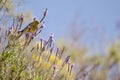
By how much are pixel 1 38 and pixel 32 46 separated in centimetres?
37

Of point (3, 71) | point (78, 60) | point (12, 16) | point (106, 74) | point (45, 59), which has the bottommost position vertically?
point (3, 71)

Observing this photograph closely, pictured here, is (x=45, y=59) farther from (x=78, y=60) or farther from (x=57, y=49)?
(x=78, y=60)

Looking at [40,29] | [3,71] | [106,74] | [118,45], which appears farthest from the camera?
[118,45]

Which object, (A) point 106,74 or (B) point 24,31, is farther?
(A) point 106,74

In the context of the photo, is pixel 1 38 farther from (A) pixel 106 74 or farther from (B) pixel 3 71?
(A) pixel 106 74

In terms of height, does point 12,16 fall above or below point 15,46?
above

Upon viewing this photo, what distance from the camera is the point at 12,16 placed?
424 centimetres

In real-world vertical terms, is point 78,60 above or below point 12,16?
above

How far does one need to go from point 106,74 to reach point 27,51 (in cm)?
1356

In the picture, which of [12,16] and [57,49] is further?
[12,16]

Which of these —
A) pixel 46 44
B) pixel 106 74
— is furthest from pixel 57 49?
pixel 106 74

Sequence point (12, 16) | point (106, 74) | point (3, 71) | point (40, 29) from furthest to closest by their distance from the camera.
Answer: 1. point (106, 74)
2. point (12, 16)
3. point (40, 29)
4. point (3, 71)

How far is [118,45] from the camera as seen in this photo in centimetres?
1834

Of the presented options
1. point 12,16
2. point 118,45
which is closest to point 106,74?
point 118,45
